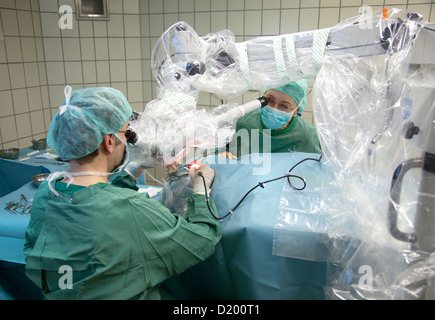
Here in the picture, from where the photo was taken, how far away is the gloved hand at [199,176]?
126 cm

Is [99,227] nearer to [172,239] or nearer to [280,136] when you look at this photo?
[172,239]

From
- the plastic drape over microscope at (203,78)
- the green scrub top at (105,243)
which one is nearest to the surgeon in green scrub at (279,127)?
the plastic drape over microscope at (203,78)

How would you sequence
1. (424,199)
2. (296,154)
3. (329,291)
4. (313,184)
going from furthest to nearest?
1. (296,154)
2. (313,184)
3. (329,291)
4. (424,199)

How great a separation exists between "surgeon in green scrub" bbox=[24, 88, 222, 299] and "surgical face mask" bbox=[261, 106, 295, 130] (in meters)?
0.93

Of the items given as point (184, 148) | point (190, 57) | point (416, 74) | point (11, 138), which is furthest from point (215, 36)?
point (11, 138)

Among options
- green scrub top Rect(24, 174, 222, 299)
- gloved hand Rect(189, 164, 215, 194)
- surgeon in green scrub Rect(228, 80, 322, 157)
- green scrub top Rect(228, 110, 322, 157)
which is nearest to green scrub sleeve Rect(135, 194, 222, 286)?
green scrub top Rect(24, 174, 222, 299)

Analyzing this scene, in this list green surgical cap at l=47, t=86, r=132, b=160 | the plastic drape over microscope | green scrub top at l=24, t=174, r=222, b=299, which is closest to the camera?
green scrub top at l=24, t=174, r=222, b=299

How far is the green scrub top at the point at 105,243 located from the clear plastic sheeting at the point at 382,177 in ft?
1.48

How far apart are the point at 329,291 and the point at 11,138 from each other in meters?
3.16

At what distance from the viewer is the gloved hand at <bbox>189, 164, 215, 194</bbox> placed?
4.14 feet

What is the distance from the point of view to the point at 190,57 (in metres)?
1.54

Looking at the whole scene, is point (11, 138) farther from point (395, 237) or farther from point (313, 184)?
point (395, 237)

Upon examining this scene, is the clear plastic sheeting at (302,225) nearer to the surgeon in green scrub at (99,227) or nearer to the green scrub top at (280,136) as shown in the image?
the surgeon in green scrub at (99,227)

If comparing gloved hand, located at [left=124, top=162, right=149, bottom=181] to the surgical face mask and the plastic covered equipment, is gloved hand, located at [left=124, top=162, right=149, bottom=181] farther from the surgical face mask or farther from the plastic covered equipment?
the surgical face mask
